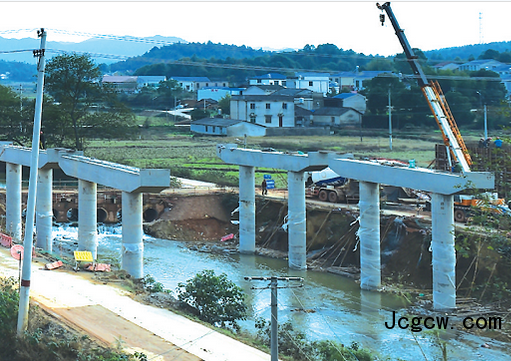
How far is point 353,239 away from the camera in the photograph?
41.9 meters

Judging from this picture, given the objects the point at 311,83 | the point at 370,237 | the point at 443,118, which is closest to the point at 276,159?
the point at 370,237

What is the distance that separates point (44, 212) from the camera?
41000 millimetres

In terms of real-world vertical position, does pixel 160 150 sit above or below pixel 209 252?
above

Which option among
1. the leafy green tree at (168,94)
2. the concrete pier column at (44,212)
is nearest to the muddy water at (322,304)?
the concrete pier column at (44,212)

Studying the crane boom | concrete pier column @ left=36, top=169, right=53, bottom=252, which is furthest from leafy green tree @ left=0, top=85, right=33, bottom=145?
the crane boom

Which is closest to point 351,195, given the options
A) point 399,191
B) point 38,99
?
point 399,191

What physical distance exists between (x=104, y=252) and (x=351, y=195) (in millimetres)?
15818

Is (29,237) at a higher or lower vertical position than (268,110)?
lower

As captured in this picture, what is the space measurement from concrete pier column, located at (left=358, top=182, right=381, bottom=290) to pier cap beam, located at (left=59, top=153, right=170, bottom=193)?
1034 centimetres

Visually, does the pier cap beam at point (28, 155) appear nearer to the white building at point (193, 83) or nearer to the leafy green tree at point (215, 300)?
the leafy green tree at point (215, 300)

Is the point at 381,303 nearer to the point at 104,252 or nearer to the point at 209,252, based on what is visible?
the point at 209,252

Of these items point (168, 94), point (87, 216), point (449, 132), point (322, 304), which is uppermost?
point (168, 94)

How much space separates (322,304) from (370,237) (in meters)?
4.07

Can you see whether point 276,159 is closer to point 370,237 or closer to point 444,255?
point 370,237
